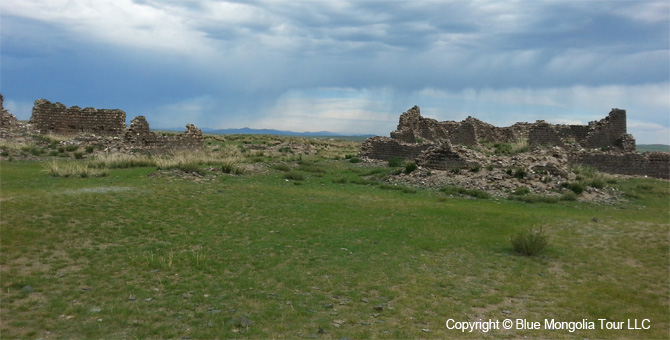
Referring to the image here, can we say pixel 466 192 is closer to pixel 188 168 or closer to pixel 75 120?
pixel 188 168

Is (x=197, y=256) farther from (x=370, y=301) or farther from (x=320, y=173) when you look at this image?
(x=320, y=173)

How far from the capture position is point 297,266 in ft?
31.2

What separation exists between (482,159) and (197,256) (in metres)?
19.4

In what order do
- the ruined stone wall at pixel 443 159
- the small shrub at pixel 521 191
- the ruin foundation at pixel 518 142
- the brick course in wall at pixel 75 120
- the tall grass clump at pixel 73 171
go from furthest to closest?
the brick course in wall at pixel 75 120
the ruin foundation at pixel 518 142
the ruined stone wall at pixel 443 159
the small shrub at pixel 521 191
the tall grass clump at pixel 73 171

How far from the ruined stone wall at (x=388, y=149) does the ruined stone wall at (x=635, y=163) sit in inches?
410

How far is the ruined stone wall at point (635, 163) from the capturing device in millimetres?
29672

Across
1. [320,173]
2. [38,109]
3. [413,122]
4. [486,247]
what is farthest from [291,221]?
[38,109]

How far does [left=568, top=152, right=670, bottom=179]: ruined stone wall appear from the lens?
1168 inches

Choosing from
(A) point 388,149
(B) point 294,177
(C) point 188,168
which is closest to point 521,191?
(B) point 294,177

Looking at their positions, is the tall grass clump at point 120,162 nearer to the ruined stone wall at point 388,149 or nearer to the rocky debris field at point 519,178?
the rocky debris field at point 519,178

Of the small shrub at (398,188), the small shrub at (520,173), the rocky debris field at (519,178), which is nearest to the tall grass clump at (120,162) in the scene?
the small shrub at (398,188)

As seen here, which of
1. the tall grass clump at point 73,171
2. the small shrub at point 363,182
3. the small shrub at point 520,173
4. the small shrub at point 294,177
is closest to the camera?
the tall grass clump at point 73,171

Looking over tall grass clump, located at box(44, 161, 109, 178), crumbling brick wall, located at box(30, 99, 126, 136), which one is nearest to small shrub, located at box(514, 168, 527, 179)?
tall grass clump, located at box(44, 161, 109, 178)

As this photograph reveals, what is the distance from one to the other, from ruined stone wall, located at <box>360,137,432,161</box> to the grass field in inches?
687
